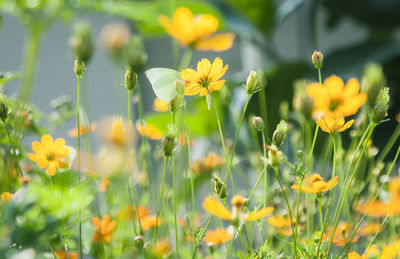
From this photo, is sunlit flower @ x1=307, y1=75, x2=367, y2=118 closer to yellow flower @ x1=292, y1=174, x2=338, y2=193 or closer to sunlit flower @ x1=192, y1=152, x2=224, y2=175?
yellow flower @ x1=292, y1=174, x2=338, y2=193

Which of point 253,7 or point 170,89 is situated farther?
point 253,7

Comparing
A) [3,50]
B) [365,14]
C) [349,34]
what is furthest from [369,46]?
[3,50]

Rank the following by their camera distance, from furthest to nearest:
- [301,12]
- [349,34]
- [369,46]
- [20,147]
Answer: [349,34], [301,12], [369,46], [20,147]

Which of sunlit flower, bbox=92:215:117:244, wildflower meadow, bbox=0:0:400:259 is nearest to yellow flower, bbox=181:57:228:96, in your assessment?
wildflower meadow, bbox=0:0:400:259

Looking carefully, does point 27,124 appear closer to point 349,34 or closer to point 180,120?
point 180,120

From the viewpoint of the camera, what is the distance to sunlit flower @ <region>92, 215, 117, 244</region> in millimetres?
266

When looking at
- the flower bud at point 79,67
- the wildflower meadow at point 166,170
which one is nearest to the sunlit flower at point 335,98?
the wildflower meadow at point 166,170

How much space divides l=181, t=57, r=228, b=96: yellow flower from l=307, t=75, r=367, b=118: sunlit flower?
0.17 feet

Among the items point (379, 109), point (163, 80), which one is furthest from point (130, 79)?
point (379, 109)

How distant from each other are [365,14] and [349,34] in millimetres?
614

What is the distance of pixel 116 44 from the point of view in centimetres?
19

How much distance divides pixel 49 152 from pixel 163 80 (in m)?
0.09

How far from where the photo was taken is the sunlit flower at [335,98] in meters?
0.22

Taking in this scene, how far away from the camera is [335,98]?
22 centimetres
